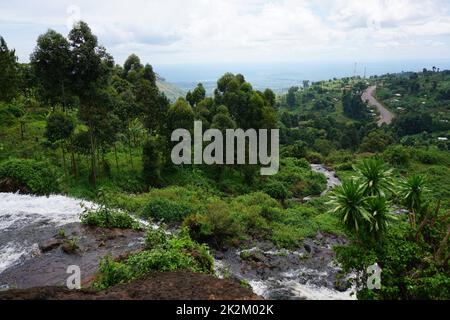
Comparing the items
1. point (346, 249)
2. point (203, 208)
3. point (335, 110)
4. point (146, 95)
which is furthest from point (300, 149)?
point (335, 110)

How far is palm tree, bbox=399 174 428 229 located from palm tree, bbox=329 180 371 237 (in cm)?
312

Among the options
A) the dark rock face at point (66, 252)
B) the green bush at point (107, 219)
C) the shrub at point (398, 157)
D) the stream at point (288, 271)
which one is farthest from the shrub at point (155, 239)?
the shrub at point (398, 157)

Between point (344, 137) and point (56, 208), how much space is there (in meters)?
70.5

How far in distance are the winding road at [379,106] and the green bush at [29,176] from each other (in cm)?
A: 9720

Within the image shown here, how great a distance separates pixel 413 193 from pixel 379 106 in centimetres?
11997

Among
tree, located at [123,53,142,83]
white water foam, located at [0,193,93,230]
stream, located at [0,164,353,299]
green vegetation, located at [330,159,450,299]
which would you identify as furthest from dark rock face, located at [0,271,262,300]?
tree, located at [123,53,142,83]

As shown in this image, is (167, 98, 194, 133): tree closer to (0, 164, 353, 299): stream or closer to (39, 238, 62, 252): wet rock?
(0, 164, 353, 299): stream

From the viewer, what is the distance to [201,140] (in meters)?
36.2

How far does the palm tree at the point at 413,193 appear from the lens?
15820mm

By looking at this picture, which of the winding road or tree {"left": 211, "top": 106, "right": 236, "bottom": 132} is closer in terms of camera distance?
tree {"left": 211, "top": 106, "right": 236, "bottom": 132}

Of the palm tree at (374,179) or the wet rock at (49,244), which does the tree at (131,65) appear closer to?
the wet rock at (49,244)

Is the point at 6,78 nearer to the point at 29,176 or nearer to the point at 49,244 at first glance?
the point at 29,176

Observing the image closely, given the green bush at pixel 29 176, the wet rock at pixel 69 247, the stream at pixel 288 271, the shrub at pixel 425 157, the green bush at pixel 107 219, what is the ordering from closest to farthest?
the wet rock at pixel 69 247 < the stream at pixel 288 271 < the green bush at pixel 107 219 < the green bush at pixel 29 176 < the shrub at pixel 425 157

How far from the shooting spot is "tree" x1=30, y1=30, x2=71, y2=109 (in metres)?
Answer: 23.1
